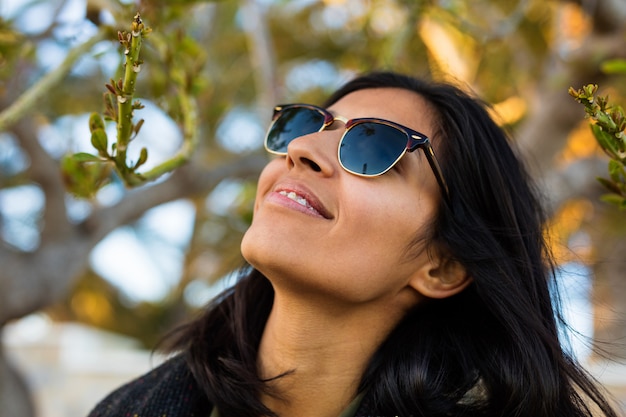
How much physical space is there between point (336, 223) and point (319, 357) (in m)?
0.41

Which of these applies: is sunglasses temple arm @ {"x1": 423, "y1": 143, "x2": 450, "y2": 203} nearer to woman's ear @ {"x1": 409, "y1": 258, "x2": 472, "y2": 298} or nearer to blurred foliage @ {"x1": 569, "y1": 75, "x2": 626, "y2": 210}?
woman's ear @ {"x1": 409, "y1": 258, "x2": 472, "y2": 298}

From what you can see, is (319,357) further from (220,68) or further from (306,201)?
(220,68)

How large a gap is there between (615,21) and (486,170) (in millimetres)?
2140

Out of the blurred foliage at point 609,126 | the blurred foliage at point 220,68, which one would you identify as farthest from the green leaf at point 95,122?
the blurred foliage at point 609,126

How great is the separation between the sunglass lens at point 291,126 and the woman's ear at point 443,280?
52 cm

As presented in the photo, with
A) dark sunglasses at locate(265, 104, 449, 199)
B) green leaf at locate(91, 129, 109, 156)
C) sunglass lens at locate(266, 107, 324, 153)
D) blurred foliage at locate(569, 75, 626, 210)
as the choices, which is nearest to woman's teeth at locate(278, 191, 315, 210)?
dark sunglasses at locate(265, 104, 449, 199)

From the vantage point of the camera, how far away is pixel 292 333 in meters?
2.01

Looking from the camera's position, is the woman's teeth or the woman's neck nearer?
the woman's teeth

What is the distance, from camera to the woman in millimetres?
1873

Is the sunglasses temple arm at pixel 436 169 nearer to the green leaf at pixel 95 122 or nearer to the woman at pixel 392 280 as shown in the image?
the woman at pixel 392 280

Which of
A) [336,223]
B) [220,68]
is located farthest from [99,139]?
[220,68]

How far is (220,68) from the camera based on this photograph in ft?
25.8

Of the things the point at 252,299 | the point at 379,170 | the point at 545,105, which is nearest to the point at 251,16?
the point at 545,105

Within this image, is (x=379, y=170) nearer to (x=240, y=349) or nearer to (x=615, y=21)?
(x=240, y=349)
